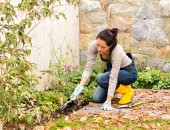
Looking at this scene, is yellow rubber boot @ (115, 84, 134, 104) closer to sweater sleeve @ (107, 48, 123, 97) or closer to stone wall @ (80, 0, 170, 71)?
sweater sleeve @ (107, 48, 123, 97)

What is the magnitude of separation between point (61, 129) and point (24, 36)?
1.00 metres

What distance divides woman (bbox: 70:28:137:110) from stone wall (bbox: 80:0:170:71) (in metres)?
2.23

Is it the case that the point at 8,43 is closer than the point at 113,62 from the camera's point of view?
Yes

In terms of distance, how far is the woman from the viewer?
472 centimetres

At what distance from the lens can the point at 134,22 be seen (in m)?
7.47

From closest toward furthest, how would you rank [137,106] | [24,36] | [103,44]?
[24,36], [103,44], [137,106]

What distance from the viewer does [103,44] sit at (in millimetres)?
4672

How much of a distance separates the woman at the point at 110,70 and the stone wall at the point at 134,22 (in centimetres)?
223

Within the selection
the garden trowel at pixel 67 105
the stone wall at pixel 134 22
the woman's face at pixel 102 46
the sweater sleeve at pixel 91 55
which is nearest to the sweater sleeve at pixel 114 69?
the woman's face at pixel 102 46

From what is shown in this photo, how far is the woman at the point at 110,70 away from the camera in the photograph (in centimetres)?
472

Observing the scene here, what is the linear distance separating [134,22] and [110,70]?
7.96 feet

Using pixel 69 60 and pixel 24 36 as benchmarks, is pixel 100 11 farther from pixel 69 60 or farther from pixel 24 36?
pixel 24 36

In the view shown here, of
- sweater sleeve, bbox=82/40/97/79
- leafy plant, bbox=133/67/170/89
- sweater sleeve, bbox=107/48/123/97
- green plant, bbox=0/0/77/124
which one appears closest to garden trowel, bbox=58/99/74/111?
sweater sleeve, bbox=82/40/97/79

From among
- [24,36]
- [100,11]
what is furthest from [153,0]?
[24,36]
